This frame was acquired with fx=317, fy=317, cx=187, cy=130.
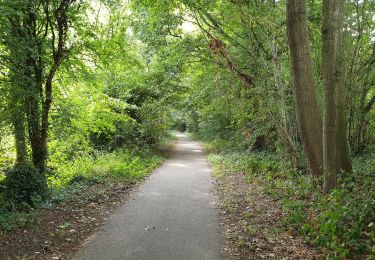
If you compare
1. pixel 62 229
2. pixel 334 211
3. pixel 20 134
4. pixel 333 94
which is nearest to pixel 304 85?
pixel 333 94

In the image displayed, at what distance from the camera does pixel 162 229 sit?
6391mm

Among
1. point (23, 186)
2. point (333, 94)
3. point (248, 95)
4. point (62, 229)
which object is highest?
point (248, 95)

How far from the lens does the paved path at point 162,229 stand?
527 centimetres

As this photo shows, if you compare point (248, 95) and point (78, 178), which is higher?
point (248, 95)

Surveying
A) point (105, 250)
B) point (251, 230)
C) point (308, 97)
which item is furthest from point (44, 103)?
point (308, 97)

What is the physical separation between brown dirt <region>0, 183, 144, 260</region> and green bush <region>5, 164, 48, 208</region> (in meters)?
0.52

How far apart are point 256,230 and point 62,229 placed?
3751mm

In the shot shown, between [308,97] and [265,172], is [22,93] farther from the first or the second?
[265,172]

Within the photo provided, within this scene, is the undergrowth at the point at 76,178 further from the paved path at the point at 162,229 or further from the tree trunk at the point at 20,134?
the paved path at the point at 162,229

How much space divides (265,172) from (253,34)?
475 cm

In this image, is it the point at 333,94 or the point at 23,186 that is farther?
the point at 23,186

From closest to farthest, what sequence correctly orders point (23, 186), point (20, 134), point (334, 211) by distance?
point (334, 211) → point (23, 186) → point (20, 134)

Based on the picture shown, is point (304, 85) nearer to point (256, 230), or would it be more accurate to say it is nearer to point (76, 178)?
point (256, 230)

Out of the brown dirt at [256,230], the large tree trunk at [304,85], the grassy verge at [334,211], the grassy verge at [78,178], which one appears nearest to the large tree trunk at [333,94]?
the grassy verge at [334,211]
